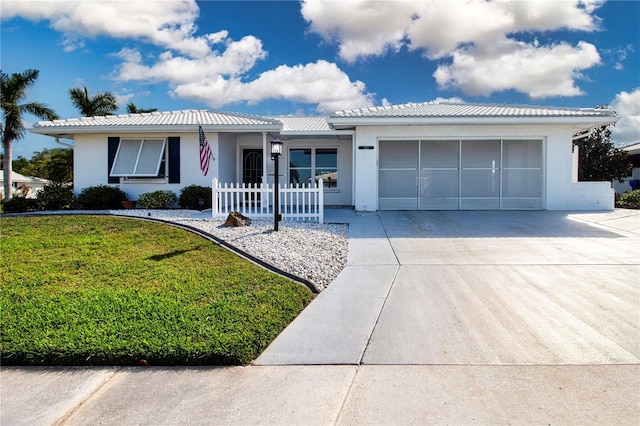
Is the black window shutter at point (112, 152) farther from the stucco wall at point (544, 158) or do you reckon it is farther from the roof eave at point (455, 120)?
the stucco wall at point (544, 158)

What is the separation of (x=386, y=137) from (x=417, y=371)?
410 inches

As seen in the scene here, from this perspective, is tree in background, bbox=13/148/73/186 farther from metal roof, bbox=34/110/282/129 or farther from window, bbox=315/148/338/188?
window, bbox=315/148/338/188

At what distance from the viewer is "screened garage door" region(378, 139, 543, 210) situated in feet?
44.6

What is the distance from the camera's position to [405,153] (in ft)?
44.9

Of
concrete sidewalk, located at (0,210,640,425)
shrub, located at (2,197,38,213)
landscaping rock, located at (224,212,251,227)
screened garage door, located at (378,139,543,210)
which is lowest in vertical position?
concrete sidewalk, located at (0,210,640,425)

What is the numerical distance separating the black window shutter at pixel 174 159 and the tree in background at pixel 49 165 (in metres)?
16.1

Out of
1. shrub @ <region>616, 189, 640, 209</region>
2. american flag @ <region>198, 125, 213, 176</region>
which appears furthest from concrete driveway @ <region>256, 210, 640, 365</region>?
shrub @ <region>616, 189, 640, 209</region>

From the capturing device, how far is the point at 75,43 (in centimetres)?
1105

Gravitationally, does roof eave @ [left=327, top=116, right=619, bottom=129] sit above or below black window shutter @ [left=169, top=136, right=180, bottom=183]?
above

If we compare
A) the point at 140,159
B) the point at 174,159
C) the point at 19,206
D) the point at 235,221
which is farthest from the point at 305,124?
the point at 19,206

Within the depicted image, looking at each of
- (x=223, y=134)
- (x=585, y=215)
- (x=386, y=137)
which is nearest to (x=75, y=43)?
(x=223, y=134)

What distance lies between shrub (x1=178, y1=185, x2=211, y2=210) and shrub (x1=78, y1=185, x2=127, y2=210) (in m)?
2.24

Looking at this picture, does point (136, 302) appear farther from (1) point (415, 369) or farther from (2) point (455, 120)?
(2) point (455, 120)

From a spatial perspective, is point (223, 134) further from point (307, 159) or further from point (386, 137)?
point (386, 137)
